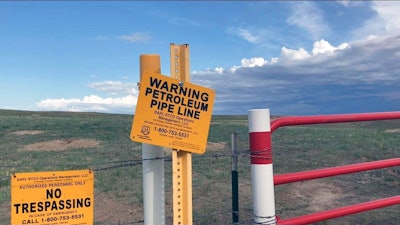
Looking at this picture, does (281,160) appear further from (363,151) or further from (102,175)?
(102,175)

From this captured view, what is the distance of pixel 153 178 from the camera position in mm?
3297

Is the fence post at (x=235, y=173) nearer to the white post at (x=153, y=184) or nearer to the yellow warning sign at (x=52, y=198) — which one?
the white post at (x=153, y=184)

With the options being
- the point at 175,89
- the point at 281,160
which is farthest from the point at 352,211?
the point at 281,160

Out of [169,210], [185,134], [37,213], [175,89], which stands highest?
[175,89]

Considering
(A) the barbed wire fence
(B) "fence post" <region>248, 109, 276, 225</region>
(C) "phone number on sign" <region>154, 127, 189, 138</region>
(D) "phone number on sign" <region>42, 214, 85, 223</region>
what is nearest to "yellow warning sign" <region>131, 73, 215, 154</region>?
(C) "phone number on sign" <region>154, 127, 189, 138</region>

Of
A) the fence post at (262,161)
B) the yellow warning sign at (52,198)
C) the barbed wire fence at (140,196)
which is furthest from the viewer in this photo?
the barbed wire fence at (140,196)

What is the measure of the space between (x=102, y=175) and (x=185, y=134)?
752 centimetres

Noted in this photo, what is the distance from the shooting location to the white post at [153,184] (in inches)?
129

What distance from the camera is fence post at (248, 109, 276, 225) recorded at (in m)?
3.45

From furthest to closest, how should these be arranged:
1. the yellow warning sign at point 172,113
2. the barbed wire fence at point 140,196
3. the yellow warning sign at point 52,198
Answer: the barbed wire fence at point 140,196 → the yellow warning sign at point 172,113 → the yellow warning sign at point 52,198

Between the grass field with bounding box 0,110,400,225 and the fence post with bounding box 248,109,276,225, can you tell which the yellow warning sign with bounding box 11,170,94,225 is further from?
the fence post with bounding box 248,109,276,225

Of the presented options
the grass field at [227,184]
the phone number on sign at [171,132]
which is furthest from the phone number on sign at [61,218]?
the phone number on sign at [171,132]

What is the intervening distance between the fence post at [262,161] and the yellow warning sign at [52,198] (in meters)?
1.29

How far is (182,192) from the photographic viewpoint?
11.0 ft
